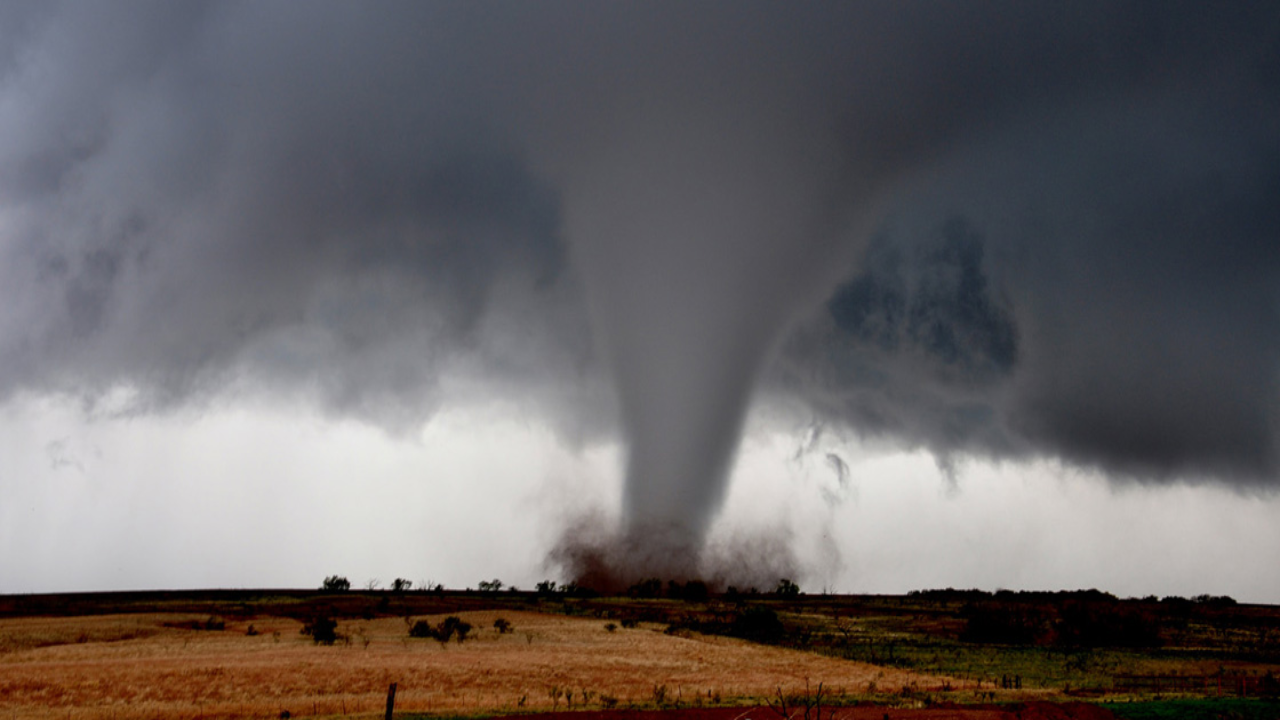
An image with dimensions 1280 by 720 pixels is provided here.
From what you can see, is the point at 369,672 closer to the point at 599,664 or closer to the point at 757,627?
the point at 599,664

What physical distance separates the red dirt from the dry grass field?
3113mm

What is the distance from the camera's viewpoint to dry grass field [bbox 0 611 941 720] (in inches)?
1615

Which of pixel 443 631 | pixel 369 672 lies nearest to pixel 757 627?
pixel 443 631

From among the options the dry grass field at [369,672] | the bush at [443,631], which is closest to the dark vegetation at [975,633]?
the bush at [443,631]

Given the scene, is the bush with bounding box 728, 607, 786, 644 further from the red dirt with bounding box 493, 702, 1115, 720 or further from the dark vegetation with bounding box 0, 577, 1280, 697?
the red dirt with bounding box 493, 702, 1115, 720

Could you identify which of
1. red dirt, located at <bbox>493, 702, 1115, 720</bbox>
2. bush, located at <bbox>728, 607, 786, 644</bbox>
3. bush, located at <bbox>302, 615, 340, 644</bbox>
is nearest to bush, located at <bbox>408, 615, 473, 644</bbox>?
bush, located at <bbox>302, 615, 340, 644</bbox>

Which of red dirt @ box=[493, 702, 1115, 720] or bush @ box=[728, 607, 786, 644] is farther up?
red dirt @ box=[493, 702, 1115, 720]

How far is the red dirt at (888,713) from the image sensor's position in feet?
122

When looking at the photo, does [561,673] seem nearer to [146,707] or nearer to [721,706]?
[721,706]

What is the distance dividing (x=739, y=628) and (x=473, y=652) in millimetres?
44118

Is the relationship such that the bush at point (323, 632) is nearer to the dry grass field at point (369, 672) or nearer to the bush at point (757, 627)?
the dry grass field at point (369, 672)

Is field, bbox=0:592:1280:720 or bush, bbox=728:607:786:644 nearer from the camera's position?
field, bbox=0:592:1280:720

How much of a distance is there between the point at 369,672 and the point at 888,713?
32.3 m

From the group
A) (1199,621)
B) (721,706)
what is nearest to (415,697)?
(721,706)
